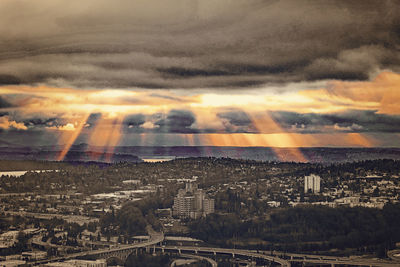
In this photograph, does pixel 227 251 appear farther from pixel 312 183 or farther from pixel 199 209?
pixel 312 183

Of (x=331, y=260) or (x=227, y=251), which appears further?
(x=227, y=251)

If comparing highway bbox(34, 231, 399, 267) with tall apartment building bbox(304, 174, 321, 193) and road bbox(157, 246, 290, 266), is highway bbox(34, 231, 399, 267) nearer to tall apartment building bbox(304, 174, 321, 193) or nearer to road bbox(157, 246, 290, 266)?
road bbox(157, 246, 290, 266)

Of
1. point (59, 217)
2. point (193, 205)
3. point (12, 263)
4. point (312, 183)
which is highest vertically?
point (312, 183)

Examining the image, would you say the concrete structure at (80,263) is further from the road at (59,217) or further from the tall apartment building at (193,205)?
the tall apartment building at (193,205)

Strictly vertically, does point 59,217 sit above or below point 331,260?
above

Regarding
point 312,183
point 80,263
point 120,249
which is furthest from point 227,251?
point 312,183

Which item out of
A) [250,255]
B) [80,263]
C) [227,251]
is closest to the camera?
[80,263]

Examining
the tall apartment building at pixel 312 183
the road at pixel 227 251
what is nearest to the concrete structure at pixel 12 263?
the road at pixel 227 251

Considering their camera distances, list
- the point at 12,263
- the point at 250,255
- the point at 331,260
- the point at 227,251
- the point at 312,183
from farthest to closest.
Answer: the point at 312,183 → the point at 227,251 → the point at 250,255 → the point at 331,260 → the point at 12,263
